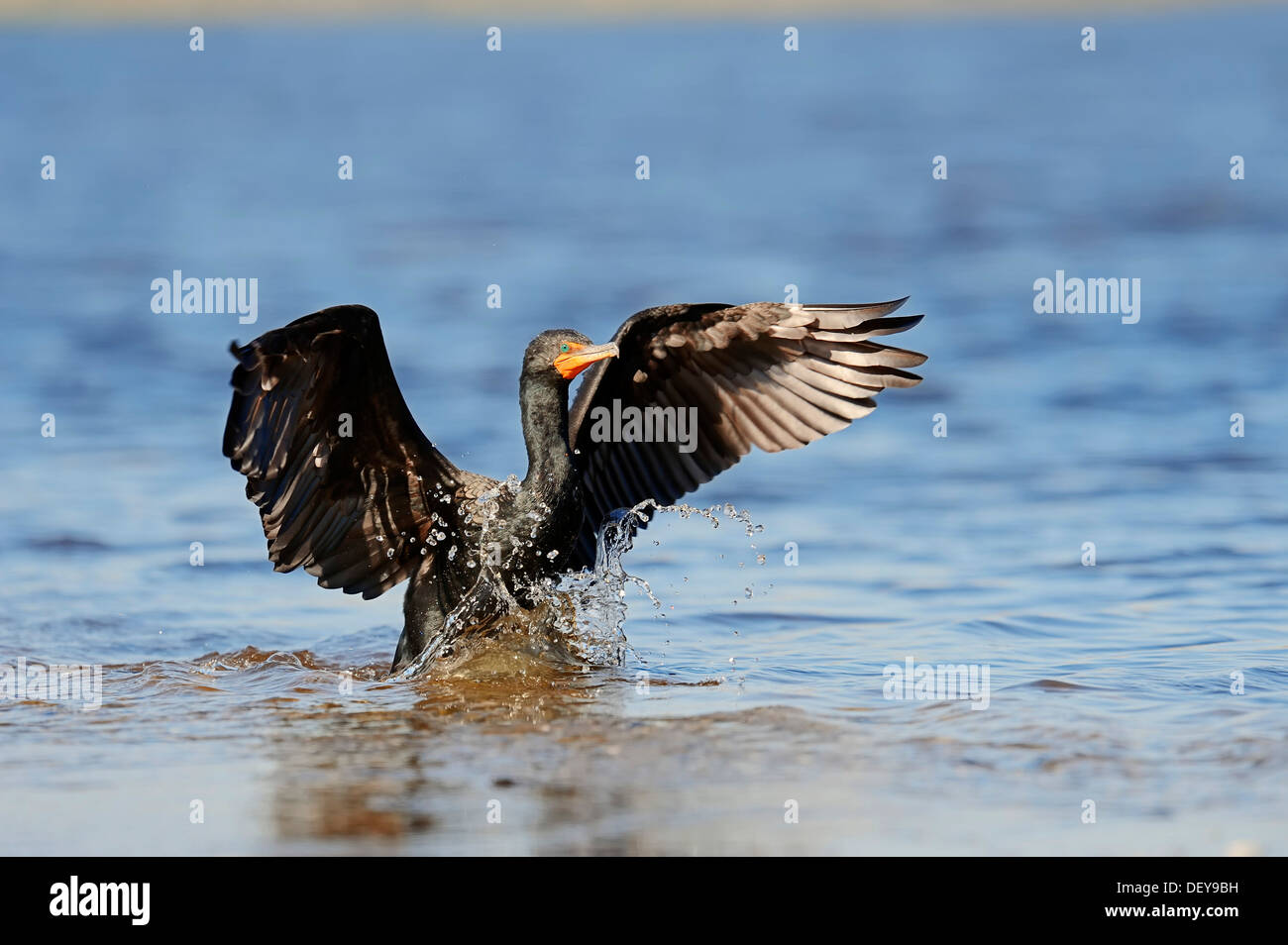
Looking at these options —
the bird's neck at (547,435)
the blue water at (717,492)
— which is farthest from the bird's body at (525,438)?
the blue water at (717,492)

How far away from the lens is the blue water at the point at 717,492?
5.20 metres

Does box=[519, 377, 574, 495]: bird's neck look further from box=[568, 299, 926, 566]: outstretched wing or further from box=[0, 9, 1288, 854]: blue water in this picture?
box=[0, 9, 1288, 854]: blue water

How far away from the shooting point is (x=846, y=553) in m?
9.35

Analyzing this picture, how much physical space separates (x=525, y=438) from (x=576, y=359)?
471 mm

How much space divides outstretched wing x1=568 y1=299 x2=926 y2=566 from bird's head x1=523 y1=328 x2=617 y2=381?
201 millimetres

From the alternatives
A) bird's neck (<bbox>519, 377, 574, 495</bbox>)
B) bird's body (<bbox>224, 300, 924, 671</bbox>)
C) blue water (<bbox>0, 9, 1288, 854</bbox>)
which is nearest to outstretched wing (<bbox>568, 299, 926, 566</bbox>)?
bird's body (<bbox>224, 300, 924, 671</bbox>)

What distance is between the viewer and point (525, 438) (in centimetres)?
697

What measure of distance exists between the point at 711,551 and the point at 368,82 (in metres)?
28.4

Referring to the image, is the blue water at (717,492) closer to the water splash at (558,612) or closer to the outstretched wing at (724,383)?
the water splash at (558,612)

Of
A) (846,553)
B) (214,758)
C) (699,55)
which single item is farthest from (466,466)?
(699,55)

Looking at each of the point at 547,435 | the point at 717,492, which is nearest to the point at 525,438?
the point at 547,435

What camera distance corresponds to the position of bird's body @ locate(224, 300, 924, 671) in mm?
6418

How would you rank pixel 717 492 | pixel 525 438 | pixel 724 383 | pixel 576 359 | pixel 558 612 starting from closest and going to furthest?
pixel 576 359 → pixel 525 438 → pixel 558 612 → pixel 724 383 → pixel 717 492

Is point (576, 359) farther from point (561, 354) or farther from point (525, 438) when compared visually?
point (525, 438)
